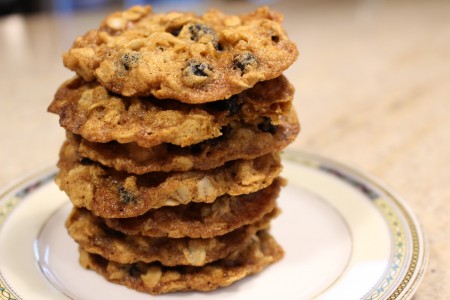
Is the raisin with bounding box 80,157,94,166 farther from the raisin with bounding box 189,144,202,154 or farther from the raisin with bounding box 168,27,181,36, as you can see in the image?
the raisin with bounding box 168,27,181,36

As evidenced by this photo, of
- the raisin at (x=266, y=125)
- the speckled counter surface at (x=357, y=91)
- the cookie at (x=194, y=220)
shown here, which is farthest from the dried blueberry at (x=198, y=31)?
the speckled counter surface at (x=357, y=91)

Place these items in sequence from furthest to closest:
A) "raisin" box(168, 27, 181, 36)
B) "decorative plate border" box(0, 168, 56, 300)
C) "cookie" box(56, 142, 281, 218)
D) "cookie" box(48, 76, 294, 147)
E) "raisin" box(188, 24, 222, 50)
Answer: "decorative plate border" box(0, 168, 56, 300)
"raisin" box(168, 27, 181, 36)
"raisin" box(188, 24, 222, 50)
"cookie" box(56, 142, 281, 218)
"cookie" box(48, 76, 294, 147)

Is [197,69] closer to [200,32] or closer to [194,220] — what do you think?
[200,32]

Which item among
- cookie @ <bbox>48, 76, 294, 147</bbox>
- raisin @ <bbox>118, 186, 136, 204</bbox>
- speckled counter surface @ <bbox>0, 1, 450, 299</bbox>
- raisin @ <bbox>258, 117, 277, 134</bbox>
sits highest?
cookie @ <bbox>48, 76, 294, 147</bbox>

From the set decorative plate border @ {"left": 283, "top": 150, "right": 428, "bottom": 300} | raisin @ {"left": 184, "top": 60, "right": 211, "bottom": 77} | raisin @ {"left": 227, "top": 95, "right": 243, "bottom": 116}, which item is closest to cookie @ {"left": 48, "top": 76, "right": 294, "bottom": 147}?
raisin @ {"left": 227, "top": 95, "right": 243, "bottom": 116}

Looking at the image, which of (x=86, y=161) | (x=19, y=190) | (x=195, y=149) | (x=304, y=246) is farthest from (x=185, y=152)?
(x=19, y=190)

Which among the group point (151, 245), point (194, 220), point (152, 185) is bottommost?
point (151, 245)

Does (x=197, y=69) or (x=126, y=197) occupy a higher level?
(x=197, y=69)
